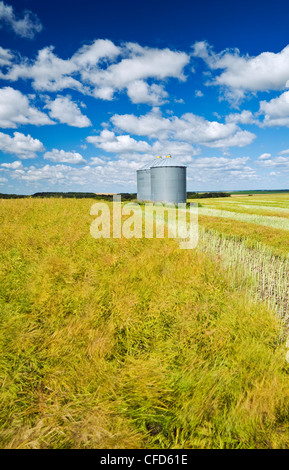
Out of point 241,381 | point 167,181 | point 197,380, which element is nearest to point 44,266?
point 197,380

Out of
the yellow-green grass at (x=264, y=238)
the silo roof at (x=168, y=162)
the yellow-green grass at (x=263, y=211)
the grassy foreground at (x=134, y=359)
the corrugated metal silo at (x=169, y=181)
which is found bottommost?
the grassy foreground at (x=134, y=359)

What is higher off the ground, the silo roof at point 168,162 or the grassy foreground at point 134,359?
the silo roof at point 168,162

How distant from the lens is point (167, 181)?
33.7 m

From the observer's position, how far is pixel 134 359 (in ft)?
11.3

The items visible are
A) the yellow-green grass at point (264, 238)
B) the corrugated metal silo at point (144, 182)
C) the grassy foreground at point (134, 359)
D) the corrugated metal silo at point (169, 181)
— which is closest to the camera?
the grassy foreground at point (134, 359)

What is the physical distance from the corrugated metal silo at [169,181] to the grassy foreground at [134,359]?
28631mm

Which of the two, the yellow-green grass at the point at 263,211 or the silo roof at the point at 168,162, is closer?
the yellow-green grass at the point at 263,211

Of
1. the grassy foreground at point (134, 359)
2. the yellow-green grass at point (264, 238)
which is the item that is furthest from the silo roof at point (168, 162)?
the grassy foreground at point (134, 359)

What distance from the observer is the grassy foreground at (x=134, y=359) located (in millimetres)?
A: 2576

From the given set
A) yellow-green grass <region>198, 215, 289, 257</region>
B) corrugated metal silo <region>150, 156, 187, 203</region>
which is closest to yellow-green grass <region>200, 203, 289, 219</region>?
corrugated metal silo <region>150, 156, 187, 203</region>

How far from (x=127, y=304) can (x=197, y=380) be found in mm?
1791

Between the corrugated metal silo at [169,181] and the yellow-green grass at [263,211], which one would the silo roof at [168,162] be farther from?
the yellow-green grass at [263,211]

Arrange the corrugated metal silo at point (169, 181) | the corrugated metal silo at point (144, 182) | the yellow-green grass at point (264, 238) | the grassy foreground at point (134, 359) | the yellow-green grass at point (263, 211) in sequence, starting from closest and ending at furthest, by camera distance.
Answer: the grassy foreground at point (134, 359) → the yellow-green grass at point (264, 238) → the yellow-green grass at point (263, 211) → the corrugated metal silo at point (169, 181) → the corrugated metal silo at point (144, 182)
